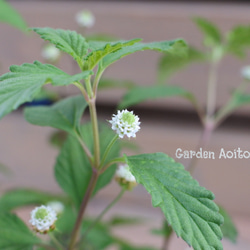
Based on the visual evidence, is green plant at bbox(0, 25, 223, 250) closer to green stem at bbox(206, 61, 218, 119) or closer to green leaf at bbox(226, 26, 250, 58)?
green leaf at bbox(226, 26, 250, 58)

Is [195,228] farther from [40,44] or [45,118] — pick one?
[40,44]

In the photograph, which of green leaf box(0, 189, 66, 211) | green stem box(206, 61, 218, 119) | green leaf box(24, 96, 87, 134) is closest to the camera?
green leaf box(24, 96, 87, 134)

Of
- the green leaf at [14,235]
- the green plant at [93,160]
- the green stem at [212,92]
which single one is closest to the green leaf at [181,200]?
the green plant at [93,160]

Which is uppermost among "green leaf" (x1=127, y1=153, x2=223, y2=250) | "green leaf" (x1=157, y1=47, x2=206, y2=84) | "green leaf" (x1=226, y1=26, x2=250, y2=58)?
"green leaf" (x1=226, y1=26, x2=250, y2=58)

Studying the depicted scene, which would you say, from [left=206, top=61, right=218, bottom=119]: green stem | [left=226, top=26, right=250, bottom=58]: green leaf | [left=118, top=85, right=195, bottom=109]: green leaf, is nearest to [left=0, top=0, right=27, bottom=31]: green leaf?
[left=118, top=85, right=195, bottom=109]: green leaf

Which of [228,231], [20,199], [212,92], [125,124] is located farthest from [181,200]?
[212,92]

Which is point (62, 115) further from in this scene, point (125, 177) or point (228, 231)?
point (228, 231)

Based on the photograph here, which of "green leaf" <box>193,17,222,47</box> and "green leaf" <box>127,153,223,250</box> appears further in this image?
"green leaf" <box>193,17,222,47</box>
